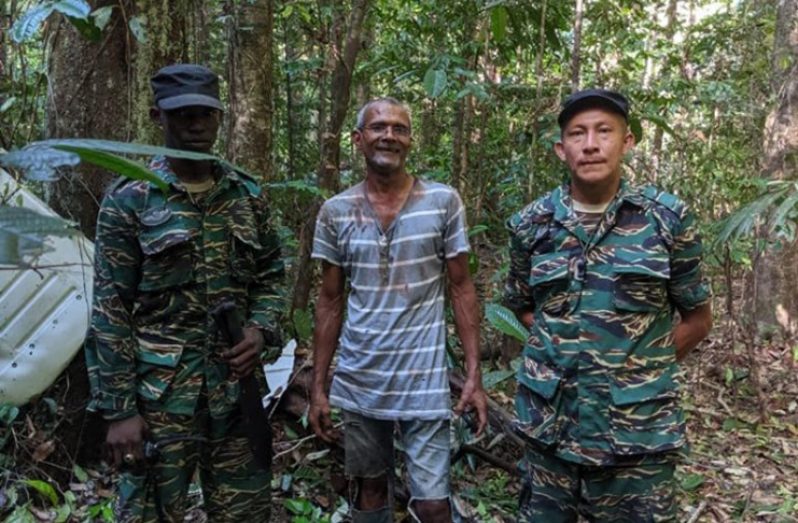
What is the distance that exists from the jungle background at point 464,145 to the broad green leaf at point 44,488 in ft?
0.04

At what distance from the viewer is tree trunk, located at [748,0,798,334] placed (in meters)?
5.92

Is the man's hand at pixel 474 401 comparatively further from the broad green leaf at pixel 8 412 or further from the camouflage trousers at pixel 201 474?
the broad green leaf at pixel 8 412

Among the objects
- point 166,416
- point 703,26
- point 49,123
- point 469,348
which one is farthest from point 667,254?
point 703,26

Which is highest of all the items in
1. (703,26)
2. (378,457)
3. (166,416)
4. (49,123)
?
(703,26)

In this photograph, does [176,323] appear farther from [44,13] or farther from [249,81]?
[249,81]

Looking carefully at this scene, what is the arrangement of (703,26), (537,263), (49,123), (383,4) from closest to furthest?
1. (537,263)
2. (49,123)
3. (383,4)
4. (703,26)

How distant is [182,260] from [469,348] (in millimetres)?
1180

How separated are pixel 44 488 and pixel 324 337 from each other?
151 centimetres

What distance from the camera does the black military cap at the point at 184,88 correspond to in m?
2.31

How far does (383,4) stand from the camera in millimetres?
6086

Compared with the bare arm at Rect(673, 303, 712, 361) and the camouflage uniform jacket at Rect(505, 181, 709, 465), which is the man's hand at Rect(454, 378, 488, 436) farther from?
the bare arm at Rect(673, 303, 712, 361)

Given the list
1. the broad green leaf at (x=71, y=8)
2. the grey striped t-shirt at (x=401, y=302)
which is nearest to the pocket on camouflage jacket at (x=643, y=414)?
the grey striped t-shirt at (x=401, y=302)

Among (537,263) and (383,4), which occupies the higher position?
(383,4)

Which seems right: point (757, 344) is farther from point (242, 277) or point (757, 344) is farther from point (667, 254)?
point (242, 277)
